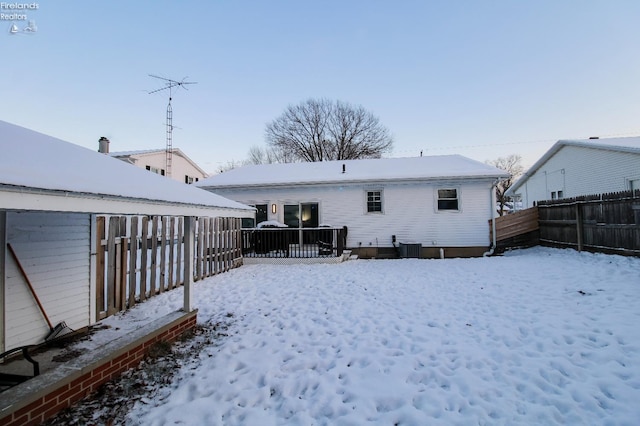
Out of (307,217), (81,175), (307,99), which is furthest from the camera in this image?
(307,99)

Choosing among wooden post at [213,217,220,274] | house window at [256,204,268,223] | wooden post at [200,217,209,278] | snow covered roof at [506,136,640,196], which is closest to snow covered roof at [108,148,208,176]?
house window at [256,204,268,223]

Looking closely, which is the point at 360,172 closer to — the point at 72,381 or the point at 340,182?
the point at 340,182

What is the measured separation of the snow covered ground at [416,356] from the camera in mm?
2516

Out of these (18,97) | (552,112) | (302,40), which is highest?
(302,40)

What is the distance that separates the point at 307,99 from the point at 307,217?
24315 millimetres

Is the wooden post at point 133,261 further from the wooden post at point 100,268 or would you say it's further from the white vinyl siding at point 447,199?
the white vinyl siding at point 447,199

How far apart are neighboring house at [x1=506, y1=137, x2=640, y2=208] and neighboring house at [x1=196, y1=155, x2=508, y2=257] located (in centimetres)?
505

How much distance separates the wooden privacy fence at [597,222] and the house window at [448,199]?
337 centimetres

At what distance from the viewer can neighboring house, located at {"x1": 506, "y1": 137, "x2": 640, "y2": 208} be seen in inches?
457

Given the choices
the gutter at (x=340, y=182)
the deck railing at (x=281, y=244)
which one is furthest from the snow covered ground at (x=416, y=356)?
the gutter at (x=340, y=182)

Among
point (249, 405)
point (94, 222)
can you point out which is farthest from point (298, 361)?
point (94, 222)

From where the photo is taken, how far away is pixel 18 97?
953 cm

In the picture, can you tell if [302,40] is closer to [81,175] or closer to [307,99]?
[81,175]

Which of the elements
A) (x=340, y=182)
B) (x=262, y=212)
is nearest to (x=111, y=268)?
(x=262, y=212)
